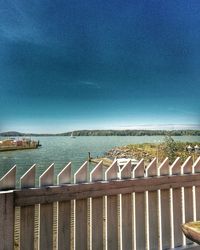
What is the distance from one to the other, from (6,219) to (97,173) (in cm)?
58

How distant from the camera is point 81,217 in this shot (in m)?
1.75

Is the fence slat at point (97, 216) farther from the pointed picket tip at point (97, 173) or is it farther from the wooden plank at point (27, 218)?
the wooden plank at point (27, 218)

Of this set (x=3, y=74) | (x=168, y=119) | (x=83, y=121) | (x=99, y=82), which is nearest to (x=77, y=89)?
(x=99, y=82)

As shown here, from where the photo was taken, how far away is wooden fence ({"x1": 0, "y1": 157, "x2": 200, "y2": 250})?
1.56 meters

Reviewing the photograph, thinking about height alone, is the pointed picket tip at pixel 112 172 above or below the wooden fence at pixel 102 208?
above

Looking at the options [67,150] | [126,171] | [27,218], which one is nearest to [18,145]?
[67,150]

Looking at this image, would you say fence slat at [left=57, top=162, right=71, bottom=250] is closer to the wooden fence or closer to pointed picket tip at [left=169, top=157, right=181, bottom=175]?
the wooden fence

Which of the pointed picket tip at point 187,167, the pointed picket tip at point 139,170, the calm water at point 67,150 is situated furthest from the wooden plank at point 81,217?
the calm water at point 67,150

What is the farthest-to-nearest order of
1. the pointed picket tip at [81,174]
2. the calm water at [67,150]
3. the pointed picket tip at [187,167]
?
the calm water at [67,150]
the pointed picket tip at [187,167]
the pointed picket tip at [81,174]

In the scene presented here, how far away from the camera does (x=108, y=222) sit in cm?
183

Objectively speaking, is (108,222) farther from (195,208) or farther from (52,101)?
(52,101)

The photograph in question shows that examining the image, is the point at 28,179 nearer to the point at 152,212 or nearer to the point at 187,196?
the point at 152,212

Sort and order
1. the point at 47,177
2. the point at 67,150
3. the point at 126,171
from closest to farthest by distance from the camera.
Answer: the point at 47,177 < the point at 126,171 < the point at 67,150

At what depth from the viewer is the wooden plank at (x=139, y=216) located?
6.26ft
